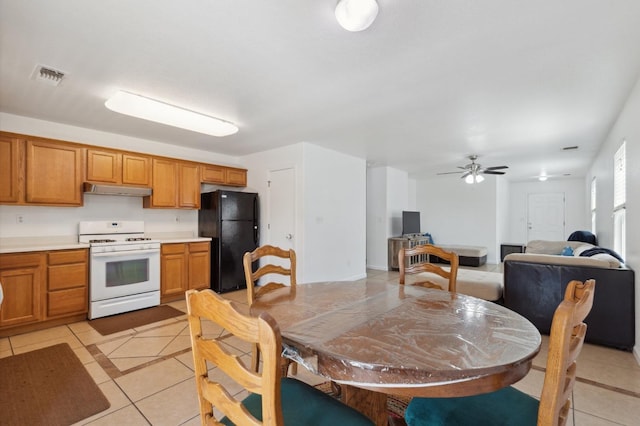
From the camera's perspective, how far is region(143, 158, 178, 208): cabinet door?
4.30m

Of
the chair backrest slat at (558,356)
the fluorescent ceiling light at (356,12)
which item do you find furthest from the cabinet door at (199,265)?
the chair backrest slat at (558,356)

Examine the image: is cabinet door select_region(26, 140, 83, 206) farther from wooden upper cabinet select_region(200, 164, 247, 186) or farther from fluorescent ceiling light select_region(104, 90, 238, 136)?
wooden upper cabinet select_region(200, 164, 247, 186)

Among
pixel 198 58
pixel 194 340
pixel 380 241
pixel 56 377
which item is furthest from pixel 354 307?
pixel 380 241

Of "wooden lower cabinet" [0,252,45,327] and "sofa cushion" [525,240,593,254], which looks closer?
"wooden lower cabinet" [0,252,45,327]

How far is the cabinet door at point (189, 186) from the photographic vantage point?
4.59m

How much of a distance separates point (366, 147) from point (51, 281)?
177 inches

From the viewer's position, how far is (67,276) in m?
3.36

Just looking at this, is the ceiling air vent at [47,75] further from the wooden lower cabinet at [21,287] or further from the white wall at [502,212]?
the white wall at [502,212]

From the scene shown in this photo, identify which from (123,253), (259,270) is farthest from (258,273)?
(123,253)

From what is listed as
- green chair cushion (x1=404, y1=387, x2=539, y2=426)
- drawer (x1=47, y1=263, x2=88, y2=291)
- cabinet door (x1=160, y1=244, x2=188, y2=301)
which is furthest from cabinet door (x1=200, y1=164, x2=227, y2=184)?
green chair cushion (x1=404, y1=387, x2=539, y2=426)

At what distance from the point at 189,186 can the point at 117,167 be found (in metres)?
0.99

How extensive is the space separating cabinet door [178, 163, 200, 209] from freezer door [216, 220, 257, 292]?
0.61 meters

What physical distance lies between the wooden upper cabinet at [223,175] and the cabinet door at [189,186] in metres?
0.12

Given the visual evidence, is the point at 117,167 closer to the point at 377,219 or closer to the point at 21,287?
the point at 21,287
